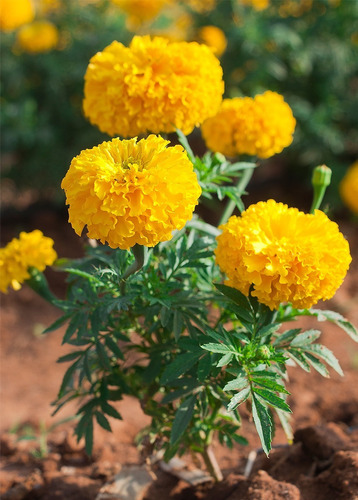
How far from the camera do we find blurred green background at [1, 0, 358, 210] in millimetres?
4359

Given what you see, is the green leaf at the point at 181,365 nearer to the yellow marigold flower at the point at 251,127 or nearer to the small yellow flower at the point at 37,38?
the yellow marigold flower at the point at 251,127

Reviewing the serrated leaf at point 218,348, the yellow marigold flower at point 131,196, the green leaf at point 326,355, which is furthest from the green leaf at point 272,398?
the yellow marigold flower at point 131,196

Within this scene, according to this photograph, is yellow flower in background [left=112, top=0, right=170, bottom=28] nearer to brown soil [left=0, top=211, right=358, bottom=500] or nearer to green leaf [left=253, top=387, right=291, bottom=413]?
brown soil [left=0, top=211, right=358, bottom=500]

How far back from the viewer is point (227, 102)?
6.40 ft

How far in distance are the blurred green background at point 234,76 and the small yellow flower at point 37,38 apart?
0.10 metres

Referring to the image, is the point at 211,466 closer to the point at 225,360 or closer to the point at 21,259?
the point at 225,360

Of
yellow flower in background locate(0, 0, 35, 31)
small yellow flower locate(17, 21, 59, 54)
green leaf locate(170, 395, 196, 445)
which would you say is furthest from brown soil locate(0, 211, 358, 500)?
yellow flower in background locate(0, 0, 35, 31)

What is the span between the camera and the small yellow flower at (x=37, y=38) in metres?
4.35

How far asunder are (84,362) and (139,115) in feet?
2.41

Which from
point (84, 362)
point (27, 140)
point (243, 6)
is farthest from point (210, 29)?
point (84, 362)

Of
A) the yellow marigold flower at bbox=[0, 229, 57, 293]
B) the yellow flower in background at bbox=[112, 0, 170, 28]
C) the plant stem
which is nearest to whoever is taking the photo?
the yellow marigold flower at bbox=[0, 229, 57, 293]

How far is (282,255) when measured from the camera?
1367 millimetres

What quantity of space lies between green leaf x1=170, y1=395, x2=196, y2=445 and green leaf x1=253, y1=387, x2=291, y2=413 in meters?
0.31

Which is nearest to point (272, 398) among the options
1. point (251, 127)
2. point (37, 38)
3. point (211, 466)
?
point (211, 466)
